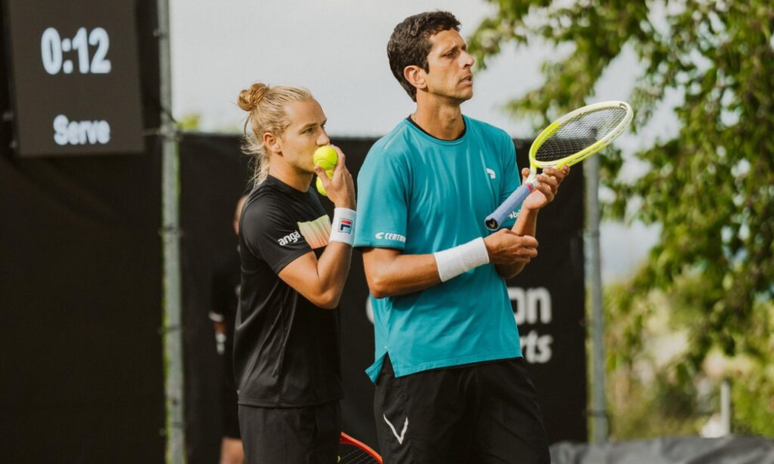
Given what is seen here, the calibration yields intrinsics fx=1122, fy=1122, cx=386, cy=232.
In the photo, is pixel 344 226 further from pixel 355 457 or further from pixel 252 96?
pixel 355 457

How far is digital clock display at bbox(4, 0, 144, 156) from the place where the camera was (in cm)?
594

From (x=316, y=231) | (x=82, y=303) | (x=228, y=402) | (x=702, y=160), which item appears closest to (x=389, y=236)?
(x=316, y=231)

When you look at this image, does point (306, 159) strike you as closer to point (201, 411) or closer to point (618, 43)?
point (201, 411)

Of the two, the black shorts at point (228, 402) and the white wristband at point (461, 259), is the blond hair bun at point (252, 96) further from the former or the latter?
the black shorts at point (228, 402)

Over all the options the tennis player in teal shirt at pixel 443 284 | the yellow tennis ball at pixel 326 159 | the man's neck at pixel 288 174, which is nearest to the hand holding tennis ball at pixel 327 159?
the yellow tennis ball at pixel 326 159

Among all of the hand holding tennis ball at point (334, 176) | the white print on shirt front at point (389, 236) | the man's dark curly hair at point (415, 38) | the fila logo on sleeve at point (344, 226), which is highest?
the man's dark curly hair at point (415, 38)

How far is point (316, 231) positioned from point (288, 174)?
0.69ft

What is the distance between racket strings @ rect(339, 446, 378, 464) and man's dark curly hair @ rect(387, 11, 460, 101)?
1.60m

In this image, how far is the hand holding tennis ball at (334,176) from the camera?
11.7 feet

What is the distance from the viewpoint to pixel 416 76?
348cm

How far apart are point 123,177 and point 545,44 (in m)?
4.83

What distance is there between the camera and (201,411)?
614 centimetres

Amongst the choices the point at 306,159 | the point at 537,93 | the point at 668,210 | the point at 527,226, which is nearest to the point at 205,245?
the point at 306,159

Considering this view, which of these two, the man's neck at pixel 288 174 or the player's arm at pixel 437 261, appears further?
the man's neck at pixel 288 174
